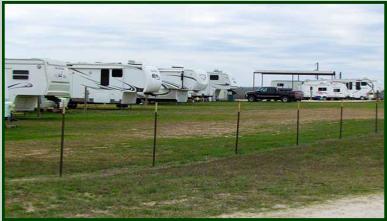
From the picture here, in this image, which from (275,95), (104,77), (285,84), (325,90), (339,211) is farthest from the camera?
(285,84)

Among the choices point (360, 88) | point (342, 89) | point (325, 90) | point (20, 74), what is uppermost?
point (360, 88)

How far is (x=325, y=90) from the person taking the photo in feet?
Result: 243

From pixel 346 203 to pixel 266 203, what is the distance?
1.20 m

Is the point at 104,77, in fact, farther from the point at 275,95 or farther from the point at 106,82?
the point at 275,95

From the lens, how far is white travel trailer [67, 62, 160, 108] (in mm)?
38750

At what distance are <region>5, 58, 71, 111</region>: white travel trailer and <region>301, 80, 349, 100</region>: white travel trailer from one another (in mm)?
48695

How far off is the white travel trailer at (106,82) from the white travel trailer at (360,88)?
3925cm

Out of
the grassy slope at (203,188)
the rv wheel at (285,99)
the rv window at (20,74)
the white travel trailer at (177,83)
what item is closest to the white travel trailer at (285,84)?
the rv wheel at (285,99)

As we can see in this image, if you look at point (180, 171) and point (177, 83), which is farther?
point (177, 83)

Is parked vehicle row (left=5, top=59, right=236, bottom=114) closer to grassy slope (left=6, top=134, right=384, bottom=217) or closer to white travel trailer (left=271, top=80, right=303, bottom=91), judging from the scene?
grassy slope (left=6, top=134, right=384, bottom=217)

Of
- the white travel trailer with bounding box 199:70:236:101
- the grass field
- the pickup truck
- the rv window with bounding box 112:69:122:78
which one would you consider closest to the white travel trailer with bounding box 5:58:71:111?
the grass field

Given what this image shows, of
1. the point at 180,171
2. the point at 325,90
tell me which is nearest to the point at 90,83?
the point at 180,171

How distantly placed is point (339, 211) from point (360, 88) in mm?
66094

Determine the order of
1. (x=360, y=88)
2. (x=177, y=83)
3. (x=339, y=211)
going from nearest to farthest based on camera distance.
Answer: (x=339, y=211), (x=177, y=83), (x=360, y=88)
